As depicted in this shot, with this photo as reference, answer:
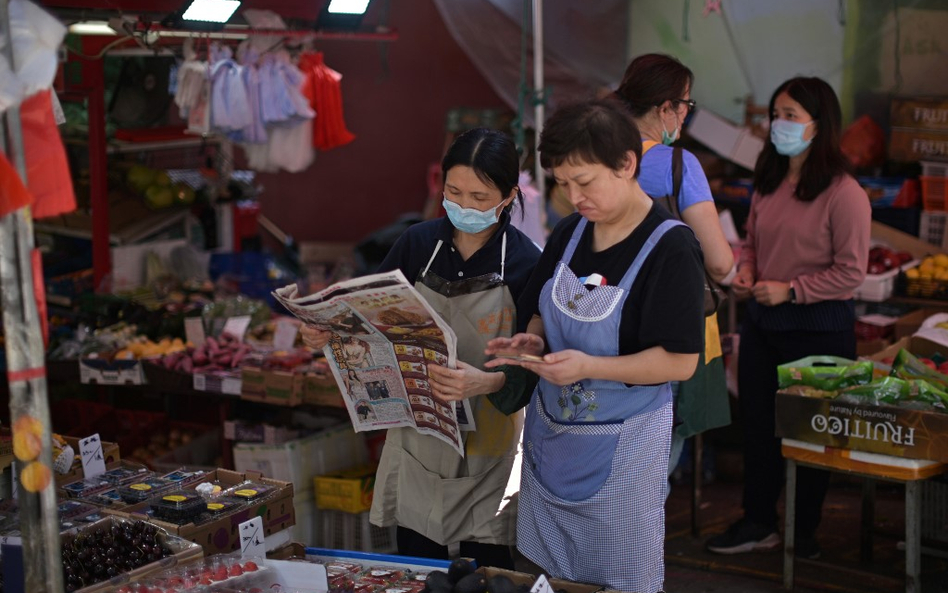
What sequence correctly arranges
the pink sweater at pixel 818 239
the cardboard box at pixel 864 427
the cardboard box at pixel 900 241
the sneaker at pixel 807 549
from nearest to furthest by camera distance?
1. the cardboard box at pixel 864 427
2. the pink sweater at pixel 818 239
3. the sneaker at pixel 807 549
4. the cardboard box at pixel 900 241

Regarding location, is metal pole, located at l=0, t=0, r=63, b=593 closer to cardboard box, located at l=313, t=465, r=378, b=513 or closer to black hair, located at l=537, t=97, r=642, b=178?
black hair, located at l=537, t=97, r=642, b=178

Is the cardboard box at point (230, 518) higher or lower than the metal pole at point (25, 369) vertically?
lower

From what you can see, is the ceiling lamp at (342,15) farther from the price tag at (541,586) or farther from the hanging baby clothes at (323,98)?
the price tag at (541,586)

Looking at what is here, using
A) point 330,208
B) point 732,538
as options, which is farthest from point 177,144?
point 732,538

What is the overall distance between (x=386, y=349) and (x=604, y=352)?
615 millimetres

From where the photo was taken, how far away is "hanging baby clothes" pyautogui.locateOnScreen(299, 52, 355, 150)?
6.11 metres

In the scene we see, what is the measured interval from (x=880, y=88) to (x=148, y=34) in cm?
446

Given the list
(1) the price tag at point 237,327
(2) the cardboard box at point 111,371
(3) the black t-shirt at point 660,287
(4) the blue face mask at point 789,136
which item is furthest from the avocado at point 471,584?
(1) the price tag at point 237,327

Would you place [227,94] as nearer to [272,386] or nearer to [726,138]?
[272,386]

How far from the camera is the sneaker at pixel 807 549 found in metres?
4.71

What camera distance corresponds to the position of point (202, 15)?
5.27 meters

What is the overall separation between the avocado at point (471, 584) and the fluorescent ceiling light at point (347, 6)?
3.85m

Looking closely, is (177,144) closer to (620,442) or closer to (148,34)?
(148,34)

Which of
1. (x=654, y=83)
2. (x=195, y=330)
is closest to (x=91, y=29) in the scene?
(x=195, y=330)
